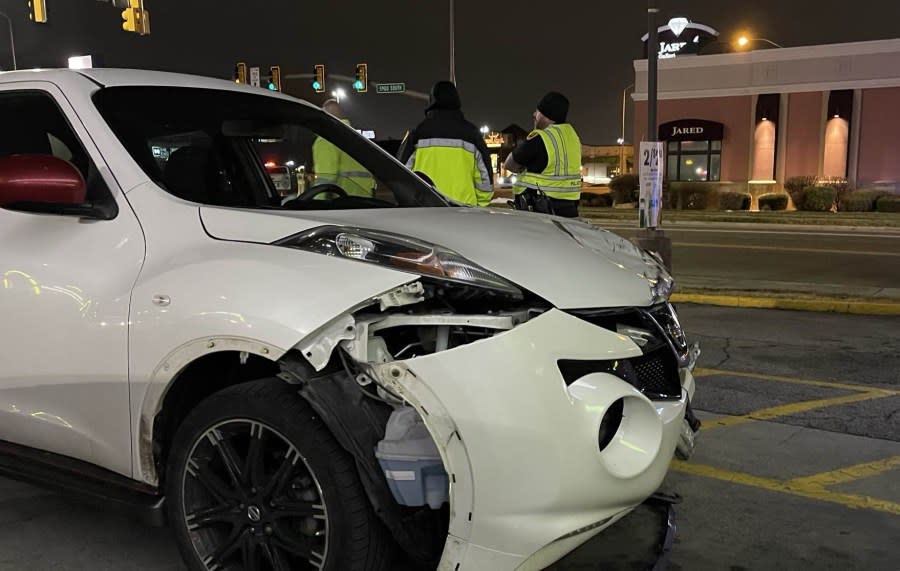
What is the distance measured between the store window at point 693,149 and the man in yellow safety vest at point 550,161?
95.1 feet

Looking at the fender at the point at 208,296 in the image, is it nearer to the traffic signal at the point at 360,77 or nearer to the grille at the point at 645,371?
the grille at the point at 645,371

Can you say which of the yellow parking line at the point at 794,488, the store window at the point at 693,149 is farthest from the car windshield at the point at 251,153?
the store window at the point at 693,149

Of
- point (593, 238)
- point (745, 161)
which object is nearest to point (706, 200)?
point (745, 161)

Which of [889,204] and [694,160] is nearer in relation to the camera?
[889,204]

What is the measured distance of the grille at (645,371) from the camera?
247cm

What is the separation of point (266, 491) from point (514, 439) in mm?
868

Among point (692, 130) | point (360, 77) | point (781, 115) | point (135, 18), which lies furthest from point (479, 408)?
point (692, 130)

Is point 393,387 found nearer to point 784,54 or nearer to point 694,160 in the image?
point 784,54

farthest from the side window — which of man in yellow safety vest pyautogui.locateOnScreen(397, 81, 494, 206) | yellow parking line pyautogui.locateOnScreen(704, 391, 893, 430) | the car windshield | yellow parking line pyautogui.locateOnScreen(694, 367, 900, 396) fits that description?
yellow parking line pyautogui.locateOnScreen(694, 367, 900, 396)

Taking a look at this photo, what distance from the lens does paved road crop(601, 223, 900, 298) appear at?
9.98 m

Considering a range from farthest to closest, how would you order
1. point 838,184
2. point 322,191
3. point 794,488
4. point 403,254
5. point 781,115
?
point 781,115 < point 838,184 < point 794,488 < point 322,191 < point 403,254

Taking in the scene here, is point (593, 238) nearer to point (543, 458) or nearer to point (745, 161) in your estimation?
point (543, 458)

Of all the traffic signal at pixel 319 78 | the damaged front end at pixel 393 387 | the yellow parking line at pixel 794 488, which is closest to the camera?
the damaged front end at pixel 393 387

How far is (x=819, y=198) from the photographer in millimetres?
27109
